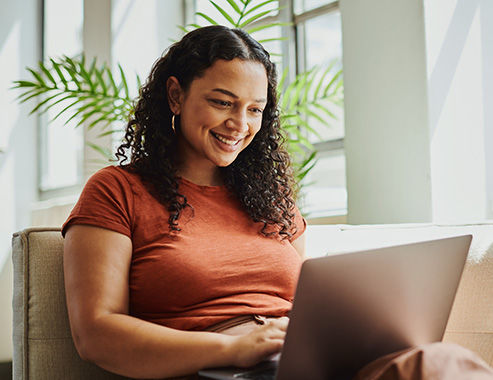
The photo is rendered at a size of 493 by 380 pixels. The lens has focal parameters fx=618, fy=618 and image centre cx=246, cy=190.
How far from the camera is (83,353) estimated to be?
1059 millimetres

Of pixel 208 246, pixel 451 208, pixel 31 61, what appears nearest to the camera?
pixel 208 246

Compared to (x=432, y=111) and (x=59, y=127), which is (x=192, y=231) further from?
(x=59, y=127)

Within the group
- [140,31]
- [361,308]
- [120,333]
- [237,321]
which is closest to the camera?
[361,308]

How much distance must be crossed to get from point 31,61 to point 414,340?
3820 mm

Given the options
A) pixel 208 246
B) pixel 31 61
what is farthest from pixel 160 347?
pixel 31 61

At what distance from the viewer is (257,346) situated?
0.95 meters

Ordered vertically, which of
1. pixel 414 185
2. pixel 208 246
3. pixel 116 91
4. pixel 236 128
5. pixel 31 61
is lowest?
pixel 208 246

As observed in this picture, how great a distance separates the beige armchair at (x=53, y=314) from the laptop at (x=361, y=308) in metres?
0.27

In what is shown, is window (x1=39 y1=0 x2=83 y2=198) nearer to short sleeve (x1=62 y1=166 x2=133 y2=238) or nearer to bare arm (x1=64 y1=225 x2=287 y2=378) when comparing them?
short sleeve (x1=62 y1=166 x2=133 y2=238)

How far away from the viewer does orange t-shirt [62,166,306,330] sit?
1160 mm

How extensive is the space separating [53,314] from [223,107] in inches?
21.8

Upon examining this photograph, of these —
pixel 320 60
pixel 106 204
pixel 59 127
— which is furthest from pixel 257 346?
pixel 59 127

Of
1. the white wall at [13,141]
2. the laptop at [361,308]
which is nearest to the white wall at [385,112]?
the laptop at [361,308]

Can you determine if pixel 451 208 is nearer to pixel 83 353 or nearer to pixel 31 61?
pixel 83 353
